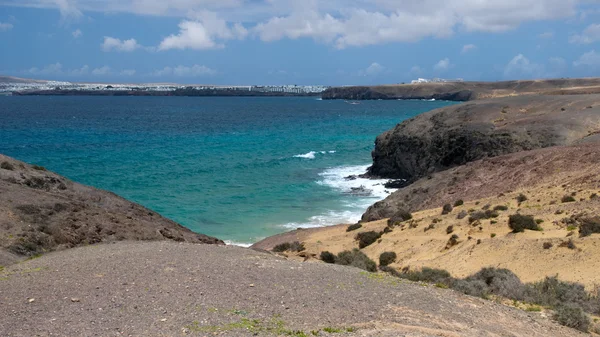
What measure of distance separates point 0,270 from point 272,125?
323 feet

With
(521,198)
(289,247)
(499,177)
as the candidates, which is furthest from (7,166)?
(499,177)

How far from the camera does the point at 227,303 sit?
1143 centimetres

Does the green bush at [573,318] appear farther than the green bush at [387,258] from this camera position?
No

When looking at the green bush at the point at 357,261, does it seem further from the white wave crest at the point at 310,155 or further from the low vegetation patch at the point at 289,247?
the white wave crest at the point at 310,155

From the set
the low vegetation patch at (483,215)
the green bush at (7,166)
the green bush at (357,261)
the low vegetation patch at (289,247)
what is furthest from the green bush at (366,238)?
the green bush at (7,166)

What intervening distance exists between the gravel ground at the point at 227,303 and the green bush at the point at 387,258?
21.1ft

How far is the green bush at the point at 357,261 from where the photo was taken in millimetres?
A: 18266

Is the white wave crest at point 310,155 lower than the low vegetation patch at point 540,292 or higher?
lower

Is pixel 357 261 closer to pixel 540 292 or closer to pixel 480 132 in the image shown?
pixel 540 292

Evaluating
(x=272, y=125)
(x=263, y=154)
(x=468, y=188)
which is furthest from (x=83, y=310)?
(x=272, y=125)

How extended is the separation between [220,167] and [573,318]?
49935mm

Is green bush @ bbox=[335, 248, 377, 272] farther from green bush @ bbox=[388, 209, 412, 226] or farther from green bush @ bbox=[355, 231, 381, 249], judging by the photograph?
green bush @ bbox=[388, 209, 412, 226]

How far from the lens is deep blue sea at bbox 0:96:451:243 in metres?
40.4

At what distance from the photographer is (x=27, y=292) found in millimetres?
12242
